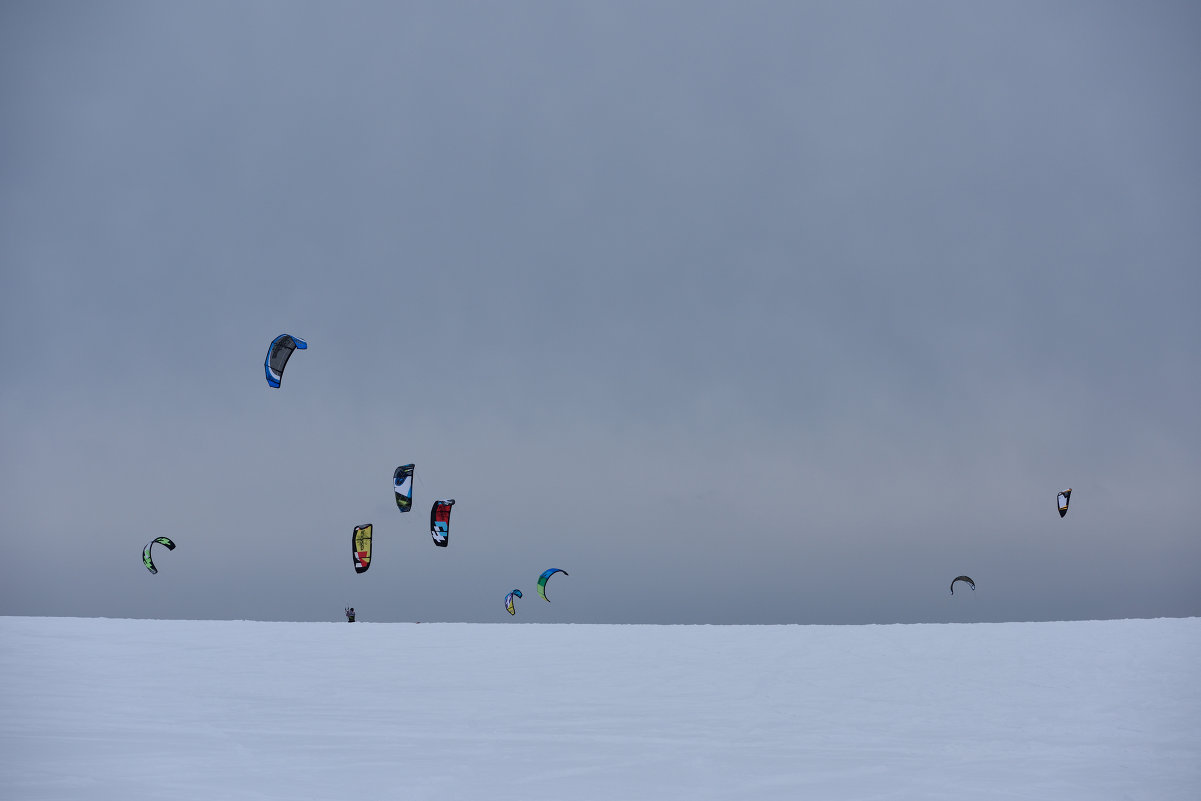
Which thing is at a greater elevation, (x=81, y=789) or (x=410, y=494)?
(x=410, y=494)

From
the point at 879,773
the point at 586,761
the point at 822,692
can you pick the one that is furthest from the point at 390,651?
the point at 879,773

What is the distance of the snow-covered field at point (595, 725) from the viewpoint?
253 inches

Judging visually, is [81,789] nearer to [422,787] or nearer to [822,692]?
[422,787]

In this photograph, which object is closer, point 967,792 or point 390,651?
point 967,792

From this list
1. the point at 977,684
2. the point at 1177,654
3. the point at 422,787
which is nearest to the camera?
the point at 422,787

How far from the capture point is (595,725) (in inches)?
362

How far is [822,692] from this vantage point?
12.1 metres

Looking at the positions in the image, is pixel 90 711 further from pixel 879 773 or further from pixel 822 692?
pixel 822 692

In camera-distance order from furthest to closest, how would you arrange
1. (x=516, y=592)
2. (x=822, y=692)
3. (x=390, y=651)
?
(x=516, y=592) → (x=390, y=651) → (x=822, y=692)

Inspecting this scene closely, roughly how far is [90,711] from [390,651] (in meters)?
9.88

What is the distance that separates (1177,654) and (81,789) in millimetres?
18058

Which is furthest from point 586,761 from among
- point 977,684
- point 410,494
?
point 410,494

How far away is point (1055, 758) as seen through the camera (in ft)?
25.1

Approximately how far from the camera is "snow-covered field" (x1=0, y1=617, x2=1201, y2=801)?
6430mm
